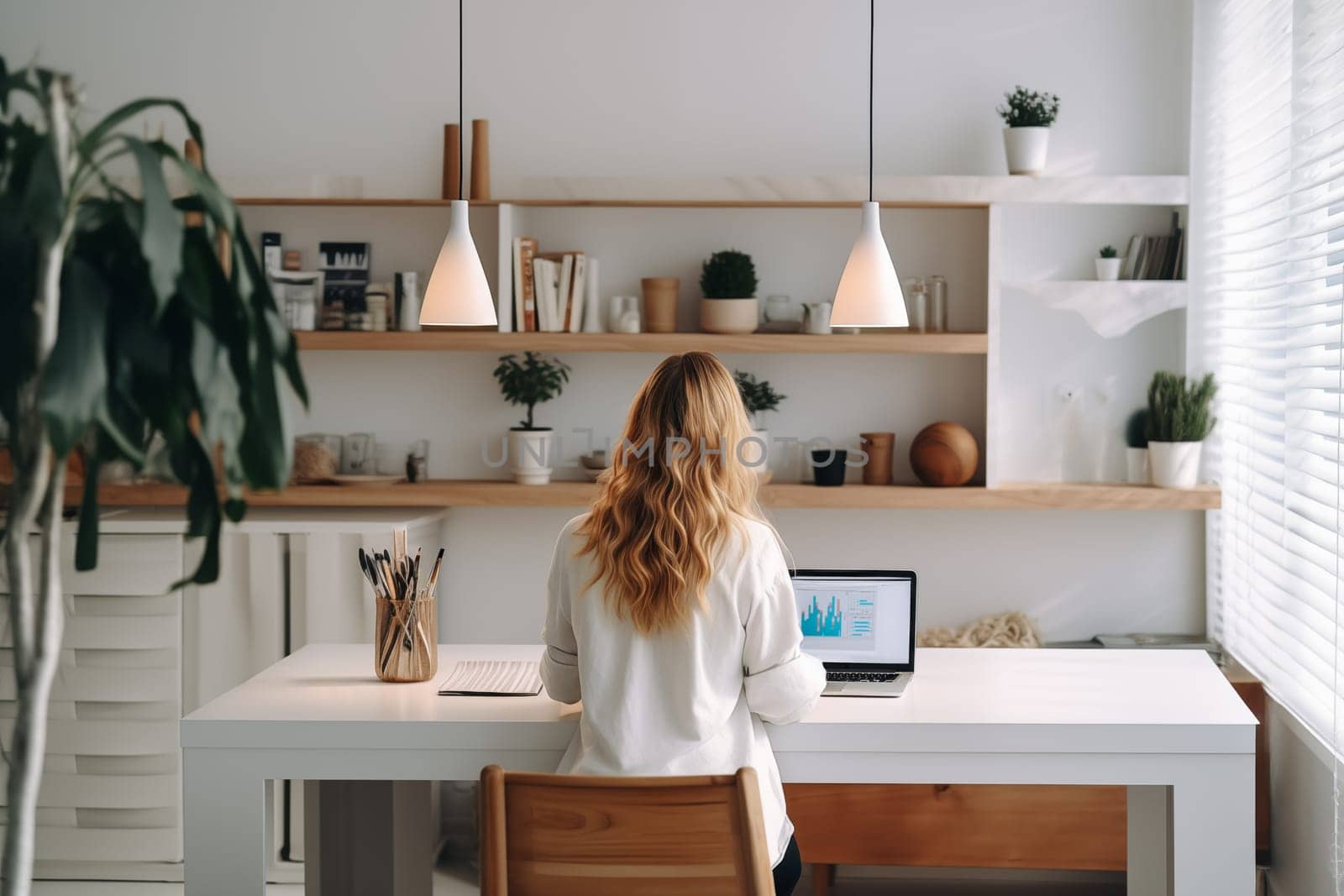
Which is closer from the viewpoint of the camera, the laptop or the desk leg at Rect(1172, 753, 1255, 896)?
the desk leg at Rect(1172, 753, 1255, 896)

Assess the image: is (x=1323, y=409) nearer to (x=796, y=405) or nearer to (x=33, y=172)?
(x=796, y=405)

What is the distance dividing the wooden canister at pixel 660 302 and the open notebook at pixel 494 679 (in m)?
1.51

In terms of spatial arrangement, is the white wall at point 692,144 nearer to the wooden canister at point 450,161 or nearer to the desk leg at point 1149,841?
the wooden canister at point 450,161

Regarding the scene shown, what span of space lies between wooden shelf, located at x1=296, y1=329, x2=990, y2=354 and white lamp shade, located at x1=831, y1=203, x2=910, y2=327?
1188 millimetres

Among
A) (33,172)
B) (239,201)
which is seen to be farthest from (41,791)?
(33,172)

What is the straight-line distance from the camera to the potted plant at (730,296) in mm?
3807

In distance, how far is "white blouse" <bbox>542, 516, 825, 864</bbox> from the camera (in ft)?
6.67

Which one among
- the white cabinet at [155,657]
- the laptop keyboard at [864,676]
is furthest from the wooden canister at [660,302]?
the laptop keyboard at [864,676]

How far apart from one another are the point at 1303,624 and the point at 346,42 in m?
3.22

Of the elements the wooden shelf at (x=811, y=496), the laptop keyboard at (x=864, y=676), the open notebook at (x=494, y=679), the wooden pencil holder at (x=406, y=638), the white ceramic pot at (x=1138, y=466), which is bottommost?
the open notebook at (x=494, y=679)

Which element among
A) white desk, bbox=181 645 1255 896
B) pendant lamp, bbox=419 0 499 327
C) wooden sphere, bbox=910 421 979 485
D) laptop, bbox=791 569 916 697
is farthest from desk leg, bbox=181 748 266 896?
wooden sphere, bbox=910 421 979 485

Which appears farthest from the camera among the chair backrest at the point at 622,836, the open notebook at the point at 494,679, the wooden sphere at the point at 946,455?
the wooden sphere at the point at 946,455

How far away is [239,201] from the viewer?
4.04 meters

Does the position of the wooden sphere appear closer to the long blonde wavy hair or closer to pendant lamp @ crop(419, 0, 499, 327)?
pendant lamp @ crop(419, 0, 499, 327)
